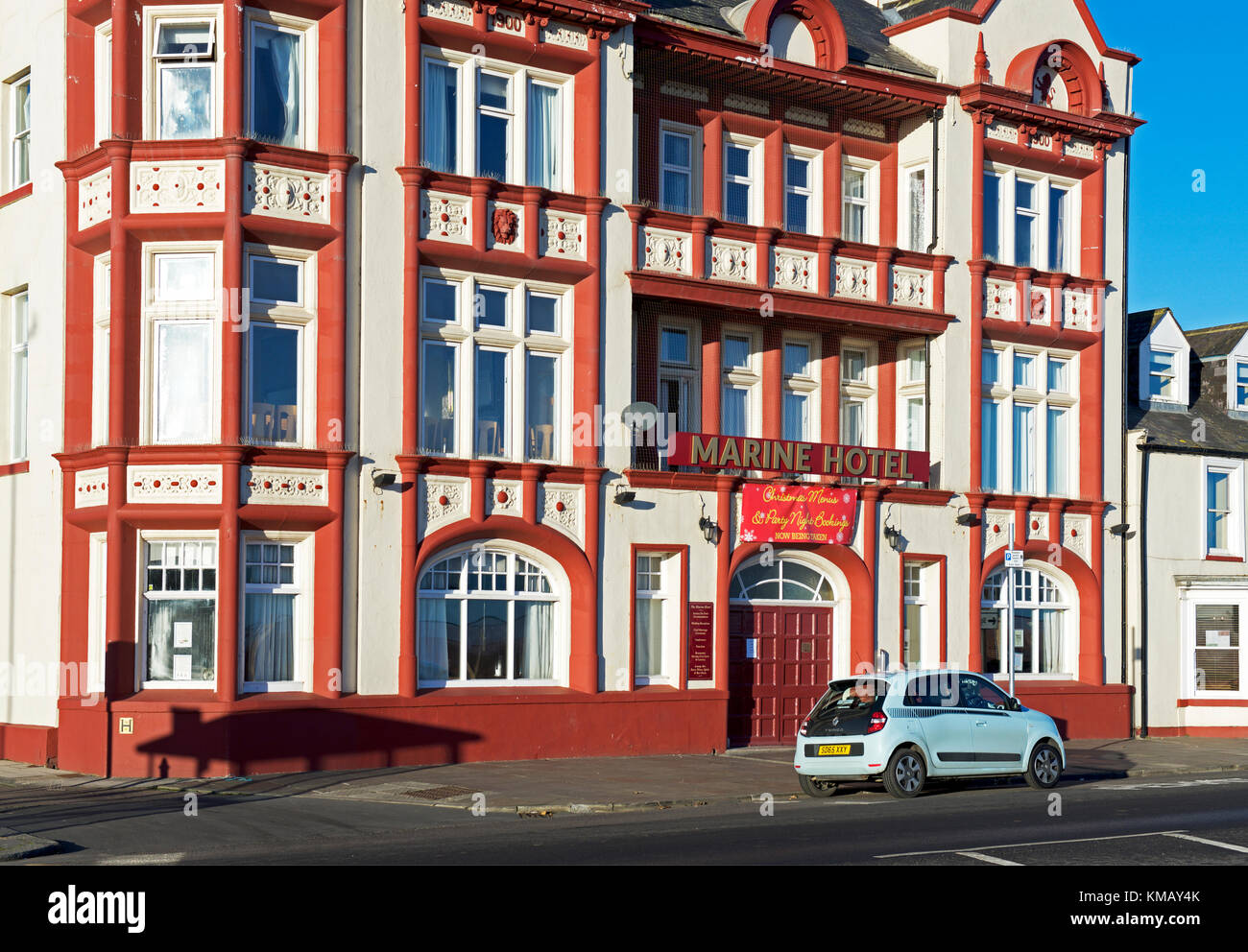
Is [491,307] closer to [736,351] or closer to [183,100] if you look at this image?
[183,100]

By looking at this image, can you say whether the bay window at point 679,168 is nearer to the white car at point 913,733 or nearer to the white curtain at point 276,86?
the white curtain at point 276,86

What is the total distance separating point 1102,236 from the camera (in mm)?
32281

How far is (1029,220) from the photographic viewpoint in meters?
31.8

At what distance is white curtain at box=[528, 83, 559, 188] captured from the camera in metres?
25.6

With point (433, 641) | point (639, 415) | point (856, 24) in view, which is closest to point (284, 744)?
point (433, 641)

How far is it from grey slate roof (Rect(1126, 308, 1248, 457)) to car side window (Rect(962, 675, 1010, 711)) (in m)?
13.8

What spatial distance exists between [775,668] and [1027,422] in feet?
24.9

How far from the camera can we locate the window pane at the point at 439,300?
24.4 m

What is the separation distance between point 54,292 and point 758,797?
12.9 m

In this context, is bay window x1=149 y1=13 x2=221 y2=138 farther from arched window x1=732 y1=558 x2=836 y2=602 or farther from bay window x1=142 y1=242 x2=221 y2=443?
arched window x1=732 y1=558 x2=836 y2=602

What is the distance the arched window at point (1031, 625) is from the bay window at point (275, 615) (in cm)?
1354

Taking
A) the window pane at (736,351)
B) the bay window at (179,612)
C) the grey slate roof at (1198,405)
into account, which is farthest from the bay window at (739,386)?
the bay window at (179,612)

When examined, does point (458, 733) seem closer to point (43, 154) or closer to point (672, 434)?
point (672, 434)

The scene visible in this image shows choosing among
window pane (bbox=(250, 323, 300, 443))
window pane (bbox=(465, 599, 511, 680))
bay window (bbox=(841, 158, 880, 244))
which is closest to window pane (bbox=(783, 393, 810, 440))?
bay window (bbox=(841, 158, 880, 244))
